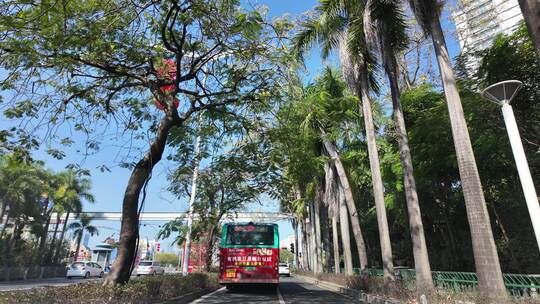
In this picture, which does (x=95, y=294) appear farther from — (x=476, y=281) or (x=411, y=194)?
(x=476, y=281)

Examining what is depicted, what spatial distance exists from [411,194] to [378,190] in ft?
7.93

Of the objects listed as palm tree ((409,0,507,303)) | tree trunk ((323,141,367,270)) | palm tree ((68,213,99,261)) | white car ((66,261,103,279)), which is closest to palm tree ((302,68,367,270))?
tree trunk ((323,141,367,270))

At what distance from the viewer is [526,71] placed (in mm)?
12719

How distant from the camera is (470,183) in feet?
31.1

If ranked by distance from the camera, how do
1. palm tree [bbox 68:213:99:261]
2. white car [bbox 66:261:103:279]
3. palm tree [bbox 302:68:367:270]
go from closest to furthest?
palm tree [bbox 302:68:367:270] → white car [bbox 66:261:103:279] → palm tree [bbox 68:213:99:261]

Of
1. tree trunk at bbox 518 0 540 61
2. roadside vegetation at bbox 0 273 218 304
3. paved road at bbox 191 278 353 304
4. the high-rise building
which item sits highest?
the high-rise building

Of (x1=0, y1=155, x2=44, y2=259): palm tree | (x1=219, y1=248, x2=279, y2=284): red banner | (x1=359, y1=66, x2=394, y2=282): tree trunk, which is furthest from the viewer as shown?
(x1=0, y1=155, x2=44, y2=259): palm tree

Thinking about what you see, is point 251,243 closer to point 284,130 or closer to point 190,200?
point 190,200

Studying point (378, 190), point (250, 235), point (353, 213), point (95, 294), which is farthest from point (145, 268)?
point (95, 294)

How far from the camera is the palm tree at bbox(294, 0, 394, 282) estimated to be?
15047 mm

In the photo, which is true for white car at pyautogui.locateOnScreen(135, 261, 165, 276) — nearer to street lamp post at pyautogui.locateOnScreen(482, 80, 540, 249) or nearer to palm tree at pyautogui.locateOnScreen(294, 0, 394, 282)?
palm tree at pyautogui.locateOnScreen(294, 0, 394, 282)

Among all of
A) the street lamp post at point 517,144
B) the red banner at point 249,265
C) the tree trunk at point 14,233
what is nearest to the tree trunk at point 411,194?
the street lamp post at point 517,144

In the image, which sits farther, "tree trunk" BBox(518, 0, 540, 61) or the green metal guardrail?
the green metal guardrail

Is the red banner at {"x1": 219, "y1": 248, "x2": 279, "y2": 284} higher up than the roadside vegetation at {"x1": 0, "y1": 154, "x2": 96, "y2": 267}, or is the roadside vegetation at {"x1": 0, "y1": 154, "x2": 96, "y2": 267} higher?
the roadside vegetation at {"x1": 0, "y1": 154, "x2": 96, "y2": 267}
